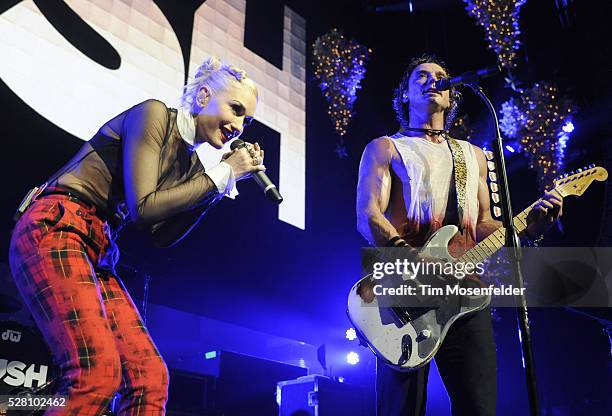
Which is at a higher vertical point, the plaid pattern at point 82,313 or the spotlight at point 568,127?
the spotlight at point 568,127

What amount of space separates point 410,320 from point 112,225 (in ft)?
3.78

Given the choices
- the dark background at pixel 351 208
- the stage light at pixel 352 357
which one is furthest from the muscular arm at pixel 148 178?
the stage light at pixel 352 357

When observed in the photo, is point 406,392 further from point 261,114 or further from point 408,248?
point 261,114

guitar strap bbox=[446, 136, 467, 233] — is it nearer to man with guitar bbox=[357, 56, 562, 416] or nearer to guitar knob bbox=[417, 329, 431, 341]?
man with guitar bbox=[357, 56, 562, 416]

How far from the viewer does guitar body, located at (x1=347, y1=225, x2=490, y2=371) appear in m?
2.21

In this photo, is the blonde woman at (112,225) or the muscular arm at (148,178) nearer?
the blonde woman at (112,225)

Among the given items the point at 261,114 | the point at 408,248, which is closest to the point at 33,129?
the point at 261,114

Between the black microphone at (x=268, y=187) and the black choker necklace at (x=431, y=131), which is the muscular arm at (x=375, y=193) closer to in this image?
the black choker necklace at (x=431, y=131)

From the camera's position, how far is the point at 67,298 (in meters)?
1.77

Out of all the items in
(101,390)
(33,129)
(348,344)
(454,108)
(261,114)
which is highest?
(261,114)

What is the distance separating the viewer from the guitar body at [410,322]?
2.21 m

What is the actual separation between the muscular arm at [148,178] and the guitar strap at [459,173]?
1091 mm

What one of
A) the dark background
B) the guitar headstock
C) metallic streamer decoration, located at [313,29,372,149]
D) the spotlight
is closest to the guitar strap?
the guitar headstock

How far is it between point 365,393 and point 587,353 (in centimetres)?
222
